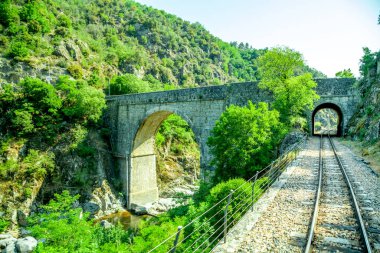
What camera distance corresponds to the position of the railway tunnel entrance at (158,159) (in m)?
30.4

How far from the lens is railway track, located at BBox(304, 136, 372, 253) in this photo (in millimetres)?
5793

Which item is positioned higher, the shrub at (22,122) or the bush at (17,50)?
the bush at (17,50)

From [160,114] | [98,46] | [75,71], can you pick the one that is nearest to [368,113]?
[160,114]

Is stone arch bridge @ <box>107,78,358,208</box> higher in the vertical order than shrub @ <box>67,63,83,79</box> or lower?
lower

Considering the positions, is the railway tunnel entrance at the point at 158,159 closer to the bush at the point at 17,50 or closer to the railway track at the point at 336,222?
the railway track at the point at 336,222

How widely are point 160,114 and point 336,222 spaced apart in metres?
22.3

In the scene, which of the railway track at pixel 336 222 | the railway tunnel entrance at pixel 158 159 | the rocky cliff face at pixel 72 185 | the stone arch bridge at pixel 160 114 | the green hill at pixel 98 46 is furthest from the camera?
the green hill at pixel 98 46

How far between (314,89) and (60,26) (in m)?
41.0

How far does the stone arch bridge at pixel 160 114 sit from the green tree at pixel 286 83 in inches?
44.4

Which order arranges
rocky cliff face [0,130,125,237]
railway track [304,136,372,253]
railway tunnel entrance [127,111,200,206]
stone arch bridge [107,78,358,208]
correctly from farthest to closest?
railway tunnel entrance [127,111,200,206], rocky cliff face [0,130,125,237], stone arch bridge [107,78,358,208], railway track [304,136,372,253]

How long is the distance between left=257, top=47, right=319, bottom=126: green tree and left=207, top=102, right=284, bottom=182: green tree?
4150 mm

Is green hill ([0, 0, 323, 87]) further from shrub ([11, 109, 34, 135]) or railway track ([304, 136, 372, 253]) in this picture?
railway track ([304, 136, 372, 253])

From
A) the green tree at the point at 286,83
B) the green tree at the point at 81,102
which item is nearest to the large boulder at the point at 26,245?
the green tree at the point at 81,102

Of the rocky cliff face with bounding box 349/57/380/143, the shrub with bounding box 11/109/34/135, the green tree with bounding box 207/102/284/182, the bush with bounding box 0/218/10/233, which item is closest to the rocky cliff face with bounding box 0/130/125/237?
the bush with bounding box 0/218/10/233
